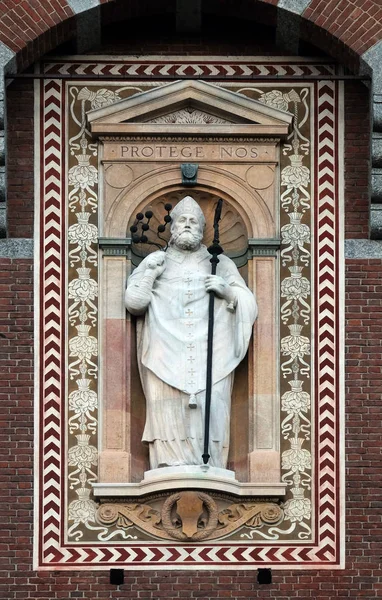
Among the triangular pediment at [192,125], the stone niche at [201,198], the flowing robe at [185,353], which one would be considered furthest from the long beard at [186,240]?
the triangular pediment at [192,125]

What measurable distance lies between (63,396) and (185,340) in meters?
1.21

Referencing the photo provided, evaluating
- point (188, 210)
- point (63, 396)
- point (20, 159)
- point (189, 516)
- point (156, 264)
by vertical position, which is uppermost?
point (20, 159)

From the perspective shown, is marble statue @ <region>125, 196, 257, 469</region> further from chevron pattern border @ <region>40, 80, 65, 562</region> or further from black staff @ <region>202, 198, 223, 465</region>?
chevron pattern border @ <region>40, 80, 65, 562</region>

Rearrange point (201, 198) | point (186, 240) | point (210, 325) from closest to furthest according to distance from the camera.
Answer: point (210, 325) → point (186, 240) → point (201, 198)

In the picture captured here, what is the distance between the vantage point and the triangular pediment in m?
28.3

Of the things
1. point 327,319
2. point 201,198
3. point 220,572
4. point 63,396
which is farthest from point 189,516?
point 201,198

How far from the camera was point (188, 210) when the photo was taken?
28.2m

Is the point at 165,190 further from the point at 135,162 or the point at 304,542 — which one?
the point at 304,542

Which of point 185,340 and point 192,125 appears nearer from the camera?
point 185,340

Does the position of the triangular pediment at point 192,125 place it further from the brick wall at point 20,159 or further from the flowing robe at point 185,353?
the flowing robe at point 185,353

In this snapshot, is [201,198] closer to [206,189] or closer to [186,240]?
[206,189]

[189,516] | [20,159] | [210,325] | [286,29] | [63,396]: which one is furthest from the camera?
[286,29]

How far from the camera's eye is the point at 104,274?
28062 millimetres

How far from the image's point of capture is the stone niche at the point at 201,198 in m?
27.8
